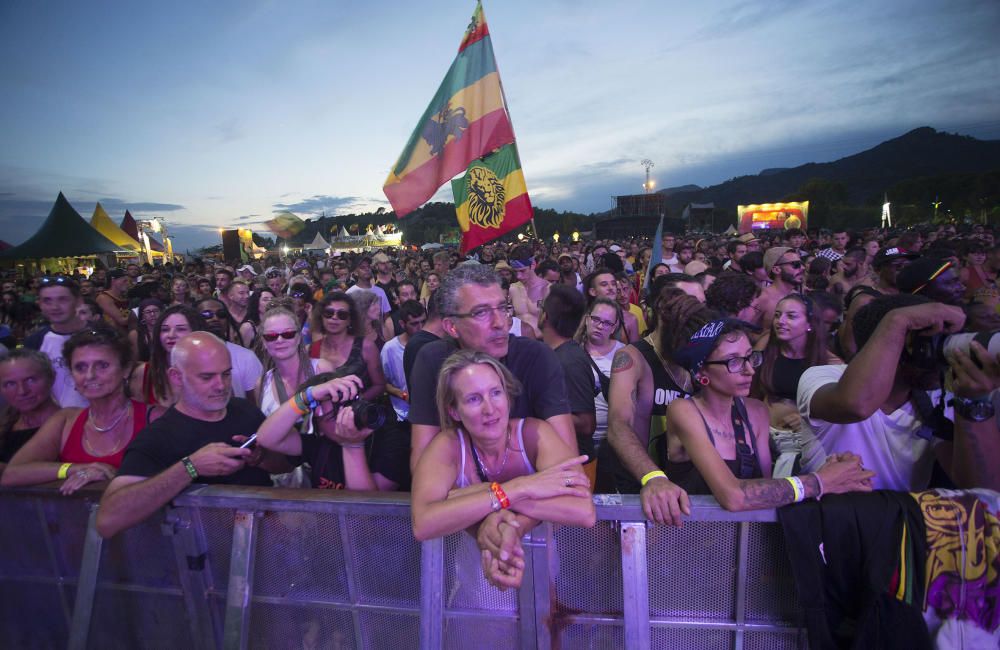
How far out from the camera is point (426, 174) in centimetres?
705

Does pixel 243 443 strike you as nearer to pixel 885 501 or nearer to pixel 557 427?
pixel 557 427

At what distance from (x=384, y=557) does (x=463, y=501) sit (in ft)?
2.15

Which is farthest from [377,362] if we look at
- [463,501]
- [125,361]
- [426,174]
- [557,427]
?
[426,174]

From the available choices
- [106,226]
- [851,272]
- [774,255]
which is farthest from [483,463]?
[106,226]

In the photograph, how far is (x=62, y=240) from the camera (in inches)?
846

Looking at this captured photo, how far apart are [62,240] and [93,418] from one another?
25606 mm

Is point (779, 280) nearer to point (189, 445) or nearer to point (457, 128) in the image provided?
point (457, 128)

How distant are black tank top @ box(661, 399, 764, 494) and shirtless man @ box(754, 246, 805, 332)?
2.88m

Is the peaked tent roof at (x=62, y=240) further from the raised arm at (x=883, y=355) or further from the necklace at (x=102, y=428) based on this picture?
the raised arm at (x=883, y=355)

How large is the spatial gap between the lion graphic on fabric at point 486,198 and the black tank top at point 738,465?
15.9 feet

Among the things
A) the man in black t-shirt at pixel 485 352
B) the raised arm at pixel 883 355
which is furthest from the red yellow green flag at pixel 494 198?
the raised arm at pixel 883 355

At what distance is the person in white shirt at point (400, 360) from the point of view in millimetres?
4398

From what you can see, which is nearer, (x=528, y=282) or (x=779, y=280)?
(x=779, y=280)

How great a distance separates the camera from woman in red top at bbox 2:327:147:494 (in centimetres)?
268
